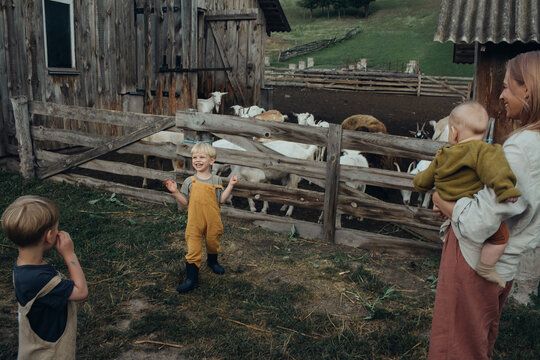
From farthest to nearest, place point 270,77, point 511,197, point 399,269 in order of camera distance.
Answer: point 270,77 → point 399,269 → point 511,197

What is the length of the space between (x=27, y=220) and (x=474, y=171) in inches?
78.4

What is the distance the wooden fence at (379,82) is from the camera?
2645cm

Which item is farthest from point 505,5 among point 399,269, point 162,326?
point 162,326

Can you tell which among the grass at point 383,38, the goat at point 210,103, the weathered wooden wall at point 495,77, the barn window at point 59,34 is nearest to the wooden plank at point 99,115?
the barn window at point 59,34

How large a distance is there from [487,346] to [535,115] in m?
1.08

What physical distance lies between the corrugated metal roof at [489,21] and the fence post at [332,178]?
5.92 feet

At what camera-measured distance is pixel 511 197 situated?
6.10 feet

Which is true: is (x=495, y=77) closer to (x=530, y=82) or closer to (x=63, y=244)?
(x=530, y=82)

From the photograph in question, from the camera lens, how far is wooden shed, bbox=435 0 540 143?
5547 millimetres

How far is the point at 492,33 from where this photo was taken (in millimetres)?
5527

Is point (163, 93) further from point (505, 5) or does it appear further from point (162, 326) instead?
point (162, 326)

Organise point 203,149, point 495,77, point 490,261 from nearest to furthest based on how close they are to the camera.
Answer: point 490,261
point 203,149
point 495,77

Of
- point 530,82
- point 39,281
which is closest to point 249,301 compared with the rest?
point 39,281

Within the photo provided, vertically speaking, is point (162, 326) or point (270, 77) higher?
point (270, 77)
